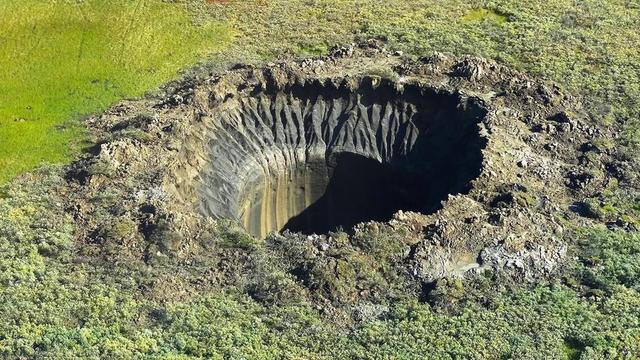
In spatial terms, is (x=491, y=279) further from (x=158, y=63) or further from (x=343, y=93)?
(x=158, y=63)

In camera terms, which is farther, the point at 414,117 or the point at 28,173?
the point at 414,117

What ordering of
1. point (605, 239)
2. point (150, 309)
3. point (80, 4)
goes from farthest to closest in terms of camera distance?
point (80, 4) → point (605, 239) → point (150, 309)

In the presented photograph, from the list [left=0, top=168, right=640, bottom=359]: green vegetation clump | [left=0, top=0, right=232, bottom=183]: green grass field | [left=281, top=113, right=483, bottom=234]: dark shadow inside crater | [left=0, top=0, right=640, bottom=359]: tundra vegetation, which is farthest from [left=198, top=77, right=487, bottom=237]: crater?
[left=0, top=168, right=640, bottom=359]: green vegetation clump

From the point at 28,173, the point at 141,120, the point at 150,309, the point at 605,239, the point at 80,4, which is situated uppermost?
the point at 80,4

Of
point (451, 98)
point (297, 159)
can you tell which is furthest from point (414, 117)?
point (297, 159)

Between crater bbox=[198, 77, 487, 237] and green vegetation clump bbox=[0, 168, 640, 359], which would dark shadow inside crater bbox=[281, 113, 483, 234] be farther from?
green vegetation clump bbox=[0, 168, 640, 359]

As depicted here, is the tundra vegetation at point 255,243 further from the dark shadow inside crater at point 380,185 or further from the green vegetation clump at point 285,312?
the dark shadow inside crater at point 380,185

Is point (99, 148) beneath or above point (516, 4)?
beneath
